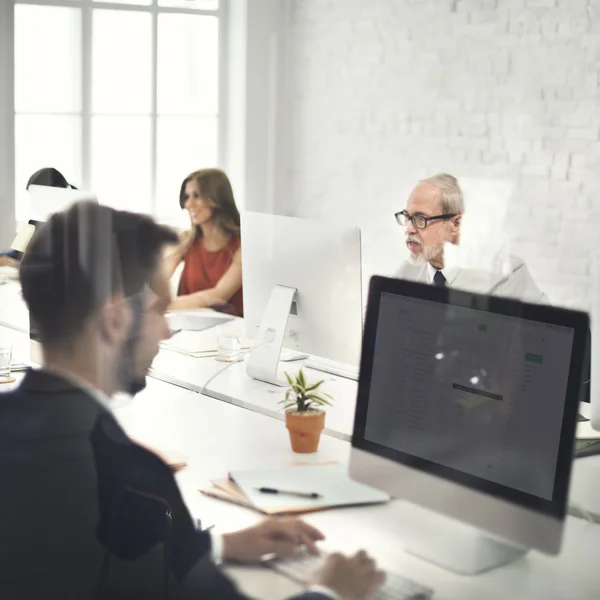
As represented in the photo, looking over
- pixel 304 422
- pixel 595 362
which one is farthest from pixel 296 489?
pixel 595 362

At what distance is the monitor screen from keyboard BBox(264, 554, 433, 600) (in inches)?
6.5

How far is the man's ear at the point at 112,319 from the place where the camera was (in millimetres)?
1392

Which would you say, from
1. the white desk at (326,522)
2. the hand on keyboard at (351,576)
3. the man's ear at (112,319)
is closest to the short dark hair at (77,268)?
the man's ear at (112,319)

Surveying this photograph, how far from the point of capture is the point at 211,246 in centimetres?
278

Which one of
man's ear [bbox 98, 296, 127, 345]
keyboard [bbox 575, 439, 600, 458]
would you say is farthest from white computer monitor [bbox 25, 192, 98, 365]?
keyboard [bbox 575, 439, 600, 458]

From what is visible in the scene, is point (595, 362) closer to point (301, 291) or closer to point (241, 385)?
point (301, 291)

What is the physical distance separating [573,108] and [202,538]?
247cm

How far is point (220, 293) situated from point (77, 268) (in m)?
1.34

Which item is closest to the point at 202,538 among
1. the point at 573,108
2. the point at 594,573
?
the point at 594,573

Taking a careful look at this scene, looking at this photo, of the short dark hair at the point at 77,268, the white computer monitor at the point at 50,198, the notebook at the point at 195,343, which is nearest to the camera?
the short dark hair at the point at 77,268

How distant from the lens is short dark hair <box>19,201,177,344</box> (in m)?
1.38

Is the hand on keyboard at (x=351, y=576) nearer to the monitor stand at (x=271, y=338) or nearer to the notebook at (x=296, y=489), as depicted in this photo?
the notebook at (x=296, y=489)

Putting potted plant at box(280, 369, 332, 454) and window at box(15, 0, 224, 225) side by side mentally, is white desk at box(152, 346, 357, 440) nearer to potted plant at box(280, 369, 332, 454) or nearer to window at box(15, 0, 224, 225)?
potted plant at box(280, 369, 332, 454)

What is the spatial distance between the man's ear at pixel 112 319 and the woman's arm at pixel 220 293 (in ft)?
3.57
